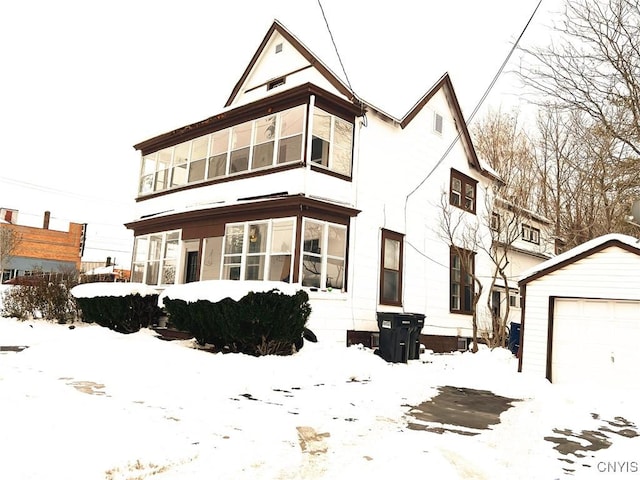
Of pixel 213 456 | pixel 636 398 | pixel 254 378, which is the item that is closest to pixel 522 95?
pixel 636 398

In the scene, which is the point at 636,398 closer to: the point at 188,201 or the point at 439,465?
the point at 439,465

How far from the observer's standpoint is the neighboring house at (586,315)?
37.6ft

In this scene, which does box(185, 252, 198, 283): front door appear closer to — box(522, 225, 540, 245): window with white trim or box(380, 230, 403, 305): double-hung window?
box(380, 230, 403, 305): double-hung window

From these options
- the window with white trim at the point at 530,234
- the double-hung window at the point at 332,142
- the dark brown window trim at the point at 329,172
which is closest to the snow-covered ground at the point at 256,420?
the dark brown window trim at the point at 329,172

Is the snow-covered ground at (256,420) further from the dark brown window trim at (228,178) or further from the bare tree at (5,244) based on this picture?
the bare tree at (5,244)

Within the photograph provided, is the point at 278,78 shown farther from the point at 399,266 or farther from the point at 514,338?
the point at 514,338

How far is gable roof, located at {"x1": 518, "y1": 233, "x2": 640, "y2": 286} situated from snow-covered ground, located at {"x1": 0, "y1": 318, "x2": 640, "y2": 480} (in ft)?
9.01

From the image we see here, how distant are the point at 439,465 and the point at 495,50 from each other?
1138 cm

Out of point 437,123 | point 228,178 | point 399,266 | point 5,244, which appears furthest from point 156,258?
point 5,244

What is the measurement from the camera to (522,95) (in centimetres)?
1301

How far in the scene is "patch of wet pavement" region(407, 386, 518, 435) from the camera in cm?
695

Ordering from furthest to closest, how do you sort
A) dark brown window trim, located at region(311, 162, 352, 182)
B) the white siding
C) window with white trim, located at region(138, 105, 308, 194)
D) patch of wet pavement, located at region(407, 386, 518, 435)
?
window with white trim, located at region(138, 105, 308, 194) < dark brown window trim, located at region(311, 162, 352, 182) < the white siding < patch of wet pavement, located at region(407, 386, 518, 435)

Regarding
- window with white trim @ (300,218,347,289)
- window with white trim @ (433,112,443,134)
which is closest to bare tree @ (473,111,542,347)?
window with white trim @ (433,112,443,134)

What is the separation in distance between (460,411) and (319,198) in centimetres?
758
